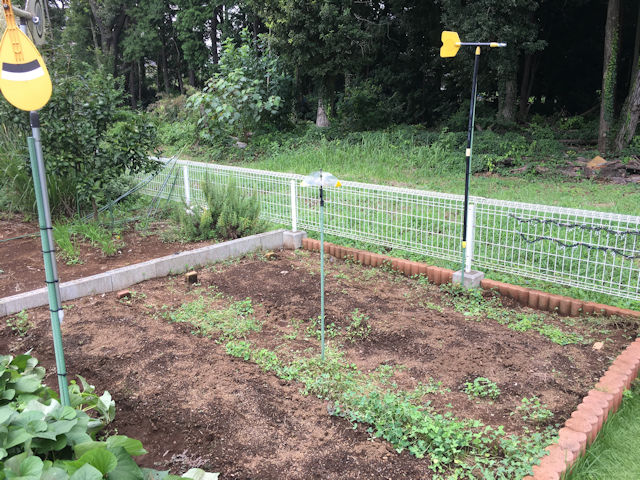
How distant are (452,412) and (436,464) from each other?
439 millimetres

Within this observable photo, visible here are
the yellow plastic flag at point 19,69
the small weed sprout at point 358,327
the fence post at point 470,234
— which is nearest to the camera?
the yellow plastic flag at point 19,69

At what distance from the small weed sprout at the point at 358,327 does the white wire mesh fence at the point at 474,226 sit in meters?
1.22

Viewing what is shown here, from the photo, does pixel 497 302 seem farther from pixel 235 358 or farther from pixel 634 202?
pixel 634 202

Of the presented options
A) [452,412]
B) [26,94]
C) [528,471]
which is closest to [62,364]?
[26,94]

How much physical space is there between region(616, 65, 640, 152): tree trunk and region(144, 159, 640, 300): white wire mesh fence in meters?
6.63

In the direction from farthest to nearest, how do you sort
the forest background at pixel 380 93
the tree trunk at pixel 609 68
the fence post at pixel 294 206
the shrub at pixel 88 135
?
1. the tree trunk at pixel 609 68
2. the forest background at pixel 380 93
3. the fence post at pixel 294 206
4. the shrub at pixel 88 135

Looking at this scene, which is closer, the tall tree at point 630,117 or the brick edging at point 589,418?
the brick edging at point 589,418

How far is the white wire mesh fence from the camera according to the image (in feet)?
12.2

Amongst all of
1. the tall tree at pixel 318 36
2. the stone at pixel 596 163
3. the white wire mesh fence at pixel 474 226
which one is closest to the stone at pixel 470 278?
the white wire mesh fence at pixel 474 226

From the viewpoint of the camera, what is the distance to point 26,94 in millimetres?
2082

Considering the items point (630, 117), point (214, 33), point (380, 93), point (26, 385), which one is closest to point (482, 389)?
point (26, 385)

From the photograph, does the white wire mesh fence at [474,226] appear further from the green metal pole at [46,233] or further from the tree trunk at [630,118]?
the tree trunk at [630,118]

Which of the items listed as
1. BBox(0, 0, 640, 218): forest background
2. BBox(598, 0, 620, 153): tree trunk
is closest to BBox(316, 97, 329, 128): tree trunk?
BBox(0, 0, 640, 218): forest background

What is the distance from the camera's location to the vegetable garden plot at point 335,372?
223 cm
